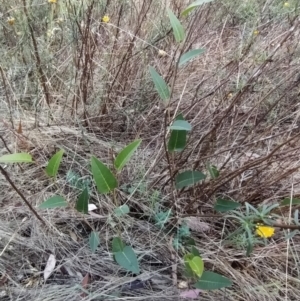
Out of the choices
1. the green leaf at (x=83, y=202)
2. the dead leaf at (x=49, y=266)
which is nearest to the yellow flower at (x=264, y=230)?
the green leaf at (x=83, y=202)

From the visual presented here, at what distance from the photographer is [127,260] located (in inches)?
38.8

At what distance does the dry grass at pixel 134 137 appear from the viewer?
108cm

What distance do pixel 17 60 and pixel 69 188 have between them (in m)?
0.74

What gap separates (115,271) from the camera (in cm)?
109

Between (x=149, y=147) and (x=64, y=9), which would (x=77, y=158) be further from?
(x=64, y=9)

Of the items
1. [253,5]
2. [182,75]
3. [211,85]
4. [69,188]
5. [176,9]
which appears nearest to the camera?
[69,188]

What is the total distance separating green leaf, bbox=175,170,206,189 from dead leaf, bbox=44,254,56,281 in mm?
395

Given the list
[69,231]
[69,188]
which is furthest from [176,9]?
[69,231]

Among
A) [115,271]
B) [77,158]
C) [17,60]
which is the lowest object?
[115,271]

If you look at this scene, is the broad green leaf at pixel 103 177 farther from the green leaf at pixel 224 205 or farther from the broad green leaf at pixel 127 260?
the green leaf at pixel 224 205

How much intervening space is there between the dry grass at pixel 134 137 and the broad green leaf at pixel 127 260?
0.10m

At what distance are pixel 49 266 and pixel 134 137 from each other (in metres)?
0.60

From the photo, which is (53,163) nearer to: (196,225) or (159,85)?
(159,85)

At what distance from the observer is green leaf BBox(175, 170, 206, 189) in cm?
111
